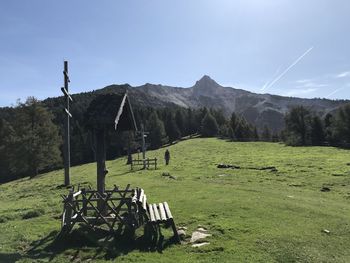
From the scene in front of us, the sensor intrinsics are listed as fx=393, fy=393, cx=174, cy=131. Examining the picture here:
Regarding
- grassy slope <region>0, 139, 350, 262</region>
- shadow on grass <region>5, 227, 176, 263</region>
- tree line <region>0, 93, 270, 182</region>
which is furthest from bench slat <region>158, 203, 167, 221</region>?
tree line <region>0, 93, 270, 182</region>

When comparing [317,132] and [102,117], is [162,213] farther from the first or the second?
[317,132]

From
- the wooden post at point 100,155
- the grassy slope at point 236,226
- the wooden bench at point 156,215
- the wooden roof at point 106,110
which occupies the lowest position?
the grassy slope at point 236,226

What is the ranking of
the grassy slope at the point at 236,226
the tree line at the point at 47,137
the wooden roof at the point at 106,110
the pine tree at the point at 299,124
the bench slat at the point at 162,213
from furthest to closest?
the pine tree at the point at 299,124
the tree line at the point at 47,137
the wooden roof at the point at 106,110
the bench slat at the point at 162,213
the grassy slope at the point at 236,226

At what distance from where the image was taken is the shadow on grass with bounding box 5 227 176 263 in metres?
14.9

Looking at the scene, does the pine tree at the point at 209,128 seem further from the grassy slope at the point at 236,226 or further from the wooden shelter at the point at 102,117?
the wooden shelter at the point at 102,117

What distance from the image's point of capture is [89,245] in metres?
16.2

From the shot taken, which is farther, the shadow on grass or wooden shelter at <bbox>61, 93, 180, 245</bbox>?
wooden shelter at <bbox>61, 93, 180, 245</bbox>

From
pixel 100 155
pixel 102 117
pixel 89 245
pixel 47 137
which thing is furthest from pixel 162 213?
pixel 47 137

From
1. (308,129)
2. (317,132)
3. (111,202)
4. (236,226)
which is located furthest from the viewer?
(317,132)

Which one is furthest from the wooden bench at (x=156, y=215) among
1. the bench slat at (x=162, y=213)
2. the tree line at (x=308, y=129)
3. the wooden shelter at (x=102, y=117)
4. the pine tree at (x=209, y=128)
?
the pine tree at (x=209, y=128)

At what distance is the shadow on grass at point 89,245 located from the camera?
14.9 meters

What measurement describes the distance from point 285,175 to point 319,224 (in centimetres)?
2421

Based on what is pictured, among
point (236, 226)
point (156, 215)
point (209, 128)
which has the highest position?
point (209, 128)

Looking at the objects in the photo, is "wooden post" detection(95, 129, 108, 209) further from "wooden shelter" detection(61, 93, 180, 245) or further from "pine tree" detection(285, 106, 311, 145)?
"pine tree" detection(285, 106, 311, 145)
